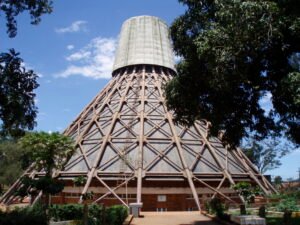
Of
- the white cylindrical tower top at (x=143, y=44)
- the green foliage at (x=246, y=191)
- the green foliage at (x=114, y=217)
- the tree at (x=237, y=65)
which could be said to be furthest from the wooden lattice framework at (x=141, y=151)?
the tree at (x=237, y=65)

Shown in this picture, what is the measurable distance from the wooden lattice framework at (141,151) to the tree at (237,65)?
13.4 m

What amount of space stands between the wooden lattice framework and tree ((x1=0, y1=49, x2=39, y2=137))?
17769 mm

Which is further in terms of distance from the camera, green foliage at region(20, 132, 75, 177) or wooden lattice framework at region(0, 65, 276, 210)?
wooden lattice framework at region(0, 65, 276, 210)

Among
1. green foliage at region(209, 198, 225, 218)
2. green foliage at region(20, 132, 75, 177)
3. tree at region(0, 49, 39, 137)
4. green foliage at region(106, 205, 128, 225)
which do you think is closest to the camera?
tree at region(0, 49, 39, 137)

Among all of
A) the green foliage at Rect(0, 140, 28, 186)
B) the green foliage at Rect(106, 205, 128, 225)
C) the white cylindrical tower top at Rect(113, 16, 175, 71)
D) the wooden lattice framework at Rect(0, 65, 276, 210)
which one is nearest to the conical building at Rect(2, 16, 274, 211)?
the wooden lattice framework at Rect(0, 65, 276, 210)

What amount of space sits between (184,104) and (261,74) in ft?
12.5

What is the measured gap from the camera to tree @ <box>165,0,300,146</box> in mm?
13883

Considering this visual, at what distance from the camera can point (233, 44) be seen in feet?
46.9

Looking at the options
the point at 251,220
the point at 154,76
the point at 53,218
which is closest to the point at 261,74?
the point at 251,220

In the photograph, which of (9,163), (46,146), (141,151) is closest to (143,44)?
(141,151)

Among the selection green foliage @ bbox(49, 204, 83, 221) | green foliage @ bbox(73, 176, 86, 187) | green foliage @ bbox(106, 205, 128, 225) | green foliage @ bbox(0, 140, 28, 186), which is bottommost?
green foliage @ bbox(106, 205, 128, 225)

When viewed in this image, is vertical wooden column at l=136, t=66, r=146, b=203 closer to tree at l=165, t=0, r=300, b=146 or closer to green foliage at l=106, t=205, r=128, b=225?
green foliage at l=106, t=205, r=128, b=225

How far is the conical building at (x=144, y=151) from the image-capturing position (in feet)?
105

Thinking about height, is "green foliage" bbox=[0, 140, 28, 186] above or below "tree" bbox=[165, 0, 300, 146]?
above
